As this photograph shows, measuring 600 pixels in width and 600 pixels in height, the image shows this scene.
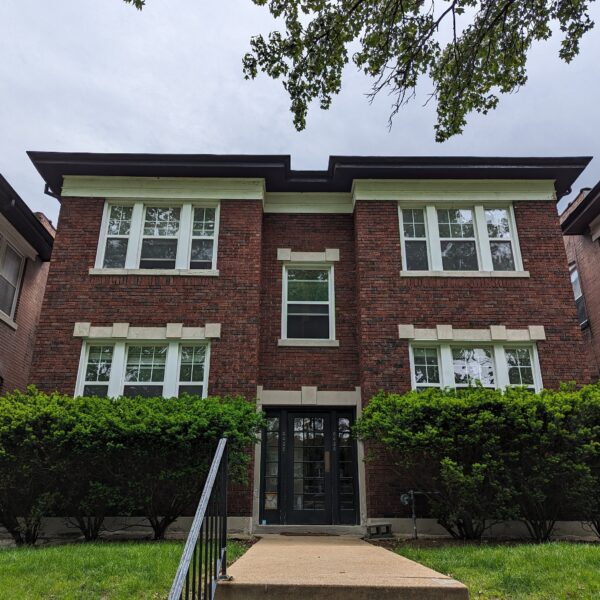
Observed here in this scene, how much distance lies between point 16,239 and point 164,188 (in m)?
4.49

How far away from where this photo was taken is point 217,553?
3861 mm

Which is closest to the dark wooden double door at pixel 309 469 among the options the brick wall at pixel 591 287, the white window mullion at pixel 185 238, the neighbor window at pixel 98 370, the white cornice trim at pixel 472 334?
the white cornice trim at pixel 472 334

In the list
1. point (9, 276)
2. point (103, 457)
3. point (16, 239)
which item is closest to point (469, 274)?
point (103, 457)

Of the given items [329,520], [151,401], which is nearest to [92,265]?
[151,401]

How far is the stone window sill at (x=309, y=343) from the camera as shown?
10.9 meters

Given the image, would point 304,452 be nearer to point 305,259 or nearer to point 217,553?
point 305,259

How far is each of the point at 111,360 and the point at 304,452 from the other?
4147 mm

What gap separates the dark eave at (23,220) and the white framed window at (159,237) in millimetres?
2200

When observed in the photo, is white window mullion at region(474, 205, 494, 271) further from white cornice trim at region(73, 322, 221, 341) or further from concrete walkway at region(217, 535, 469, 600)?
concrete walkway at region(217, 535, 469, 600)

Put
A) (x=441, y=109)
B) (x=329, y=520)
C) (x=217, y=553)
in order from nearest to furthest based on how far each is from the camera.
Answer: (x=217, y=553)
(x=441, y=109)
(x=329, y=520)

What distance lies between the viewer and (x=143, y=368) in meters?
10.4

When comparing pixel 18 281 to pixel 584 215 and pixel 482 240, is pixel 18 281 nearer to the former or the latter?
pixel 482 240

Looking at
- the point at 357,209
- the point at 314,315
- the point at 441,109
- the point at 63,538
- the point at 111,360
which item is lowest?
the point at 63,538

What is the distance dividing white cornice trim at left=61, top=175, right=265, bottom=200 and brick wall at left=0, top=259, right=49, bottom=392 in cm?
372
